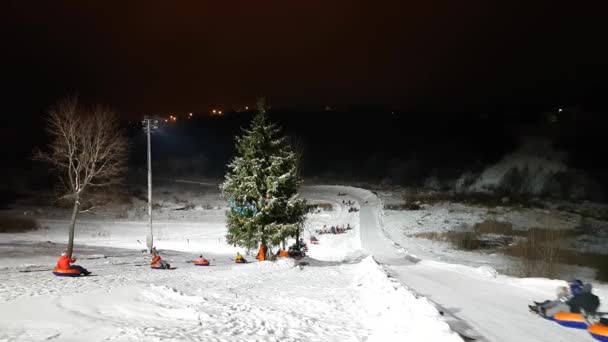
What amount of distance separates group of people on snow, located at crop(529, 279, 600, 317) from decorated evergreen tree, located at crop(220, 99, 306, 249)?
587 inches

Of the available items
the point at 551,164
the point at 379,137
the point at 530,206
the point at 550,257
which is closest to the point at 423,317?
the point at 550,257

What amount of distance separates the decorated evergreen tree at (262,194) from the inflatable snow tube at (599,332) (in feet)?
54.1

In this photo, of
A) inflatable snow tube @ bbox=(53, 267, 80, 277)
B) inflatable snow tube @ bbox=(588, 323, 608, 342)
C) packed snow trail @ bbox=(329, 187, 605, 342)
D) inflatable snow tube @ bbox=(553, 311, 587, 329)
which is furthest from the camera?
inflatable snow tube @ bbox=(53, 267, 80, 277)

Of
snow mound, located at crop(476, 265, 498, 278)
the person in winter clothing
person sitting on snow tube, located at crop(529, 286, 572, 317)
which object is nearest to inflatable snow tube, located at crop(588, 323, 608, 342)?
person sitting on snow tube, located at crop(529, 286, 572, 317)

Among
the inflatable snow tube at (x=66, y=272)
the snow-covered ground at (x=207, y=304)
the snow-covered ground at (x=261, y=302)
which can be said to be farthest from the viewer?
the inflatable snow tube at (x=66, y=272)

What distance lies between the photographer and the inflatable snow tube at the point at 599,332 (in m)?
11.1

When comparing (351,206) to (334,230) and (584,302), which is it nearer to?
(334,230)

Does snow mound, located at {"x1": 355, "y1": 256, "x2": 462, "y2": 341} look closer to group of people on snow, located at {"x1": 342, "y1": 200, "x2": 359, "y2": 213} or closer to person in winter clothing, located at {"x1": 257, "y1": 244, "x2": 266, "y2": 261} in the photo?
person in winter clothing, located at {"x1": 257, "y1": 244, "x2": 266, "y2": 261}

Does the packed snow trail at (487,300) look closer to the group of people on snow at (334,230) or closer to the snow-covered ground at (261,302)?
the snow-covered ground at (261,302)

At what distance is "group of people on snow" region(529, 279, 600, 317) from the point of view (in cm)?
1236

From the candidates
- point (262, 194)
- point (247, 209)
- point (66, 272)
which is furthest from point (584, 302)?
point (66, 272)

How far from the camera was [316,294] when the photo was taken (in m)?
16.1

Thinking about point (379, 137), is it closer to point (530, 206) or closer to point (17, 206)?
point (530, 206)

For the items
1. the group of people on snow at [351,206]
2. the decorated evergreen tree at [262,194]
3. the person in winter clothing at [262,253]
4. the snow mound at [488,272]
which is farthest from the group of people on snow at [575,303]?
the group of people on snow at [351,206]
